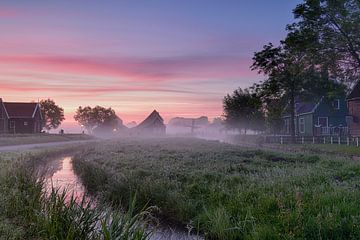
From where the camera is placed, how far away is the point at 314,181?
13.0 metres

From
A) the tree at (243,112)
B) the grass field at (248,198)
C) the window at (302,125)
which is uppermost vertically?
the tree at (243,112)

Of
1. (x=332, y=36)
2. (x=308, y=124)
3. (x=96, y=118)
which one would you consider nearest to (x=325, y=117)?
(x=308, y=124)

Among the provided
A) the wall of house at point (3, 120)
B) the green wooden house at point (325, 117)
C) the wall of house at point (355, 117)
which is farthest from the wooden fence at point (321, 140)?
the wall of house at point (3, 120)

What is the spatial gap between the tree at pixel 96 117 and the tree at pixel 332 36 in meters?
97.2

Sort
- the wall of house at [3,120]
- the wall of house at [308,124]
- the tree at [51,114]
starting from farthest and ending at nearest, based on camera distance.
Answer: the tree at [51,114], the wall of house at [3,120], the wall of house at [308,124]

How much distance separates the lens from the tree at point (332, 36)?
29.2 m

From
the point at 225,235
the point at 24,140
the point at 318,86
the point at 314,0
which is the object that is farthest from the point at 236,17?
the point at 24,140

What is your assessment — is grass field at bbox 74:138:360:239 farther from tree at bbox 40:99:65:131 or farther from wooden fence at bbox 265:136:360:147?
tree at bbox 40:99:65:131

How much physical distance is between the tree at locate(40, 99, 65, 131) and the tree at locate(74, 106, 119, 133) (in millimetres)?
19991

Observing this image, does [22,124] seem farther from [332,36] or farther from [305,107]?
[332,36]

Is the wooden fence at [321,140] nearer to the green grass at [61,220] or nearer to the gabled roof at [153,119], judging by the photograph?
the green grass at [61,220]

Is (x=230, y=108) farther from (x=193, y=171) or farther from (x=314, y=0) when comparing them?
(x=193, y=171)

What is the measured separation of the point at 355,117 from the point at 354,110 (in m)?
0.93

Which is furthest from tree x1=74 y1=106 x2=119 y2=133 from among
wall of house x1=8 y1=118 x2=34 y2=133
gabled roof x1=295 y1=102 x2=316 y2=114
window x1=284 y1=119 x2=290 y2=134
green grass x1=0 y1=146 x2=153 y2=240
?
green grass x1=0 y1=146 x2=153 y2=240
